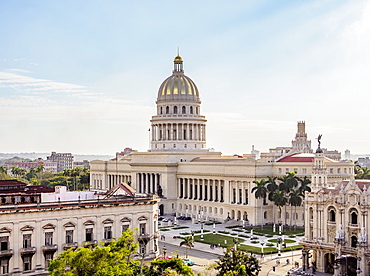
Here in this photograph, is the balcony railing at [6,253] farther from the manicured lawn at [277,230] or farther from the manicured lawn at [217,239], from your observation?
the manicured lawn at [277,230]

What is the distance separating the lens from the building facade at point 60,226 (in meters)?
64.5

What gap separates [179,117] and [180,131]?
4.16 meters

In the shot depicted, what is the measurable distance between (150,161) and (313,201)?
84.0 m

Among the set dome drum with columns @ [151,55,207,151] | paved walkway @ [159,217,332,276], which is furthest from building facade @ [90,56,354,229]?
paved walkway @ [159,217,332,276]

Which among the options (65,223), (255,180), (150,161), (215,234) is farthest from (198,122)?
(65,223)

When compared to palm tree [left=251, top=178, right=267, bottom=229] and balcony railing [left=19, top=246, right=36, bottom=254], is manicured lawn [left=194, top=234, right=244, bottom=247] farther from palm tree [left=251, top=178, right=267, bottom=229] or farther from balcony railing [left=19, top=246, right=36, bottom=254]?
balcony railing [left=19, top=246, right=36, bottom=254]

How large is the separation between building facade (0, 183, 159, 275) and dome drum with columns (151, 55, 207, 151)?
8738 cm

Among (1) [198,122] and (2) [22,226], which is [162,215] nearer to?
(1) [198,122]

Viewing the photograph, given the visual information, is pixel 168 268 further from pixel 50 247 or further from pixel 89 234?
pixel 50 247

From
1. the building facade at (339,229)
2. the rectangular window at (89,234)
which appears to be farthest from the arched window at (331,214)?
the rectangular window at (89,234)

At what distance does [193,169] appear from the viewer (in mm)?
150375

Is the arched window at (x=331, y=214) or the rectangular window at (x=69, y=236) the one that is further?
the arched window at (x=331, y=214)

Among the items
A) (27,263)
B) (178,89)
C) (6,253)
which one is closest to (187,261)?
(27,263)

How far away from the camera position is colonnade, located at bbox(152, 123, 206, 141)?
166 meters
